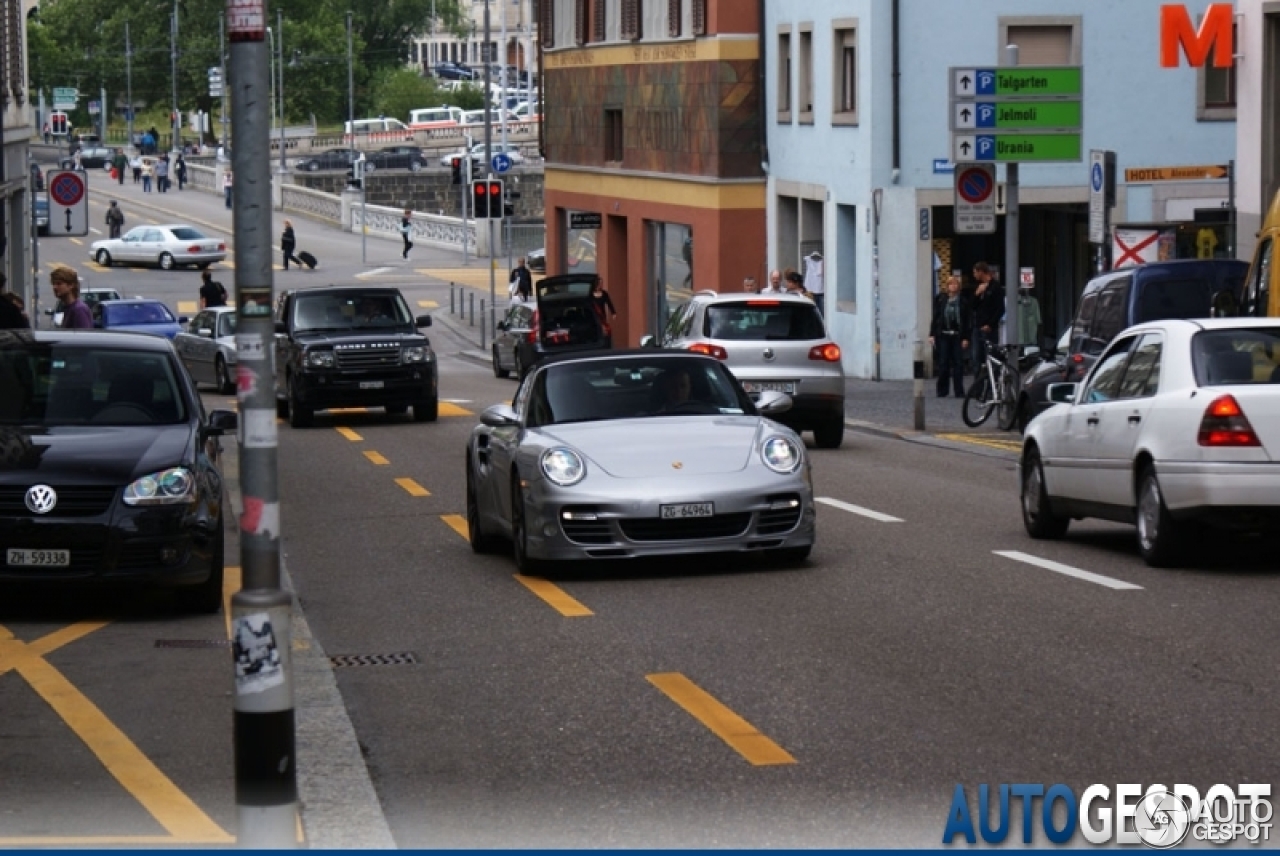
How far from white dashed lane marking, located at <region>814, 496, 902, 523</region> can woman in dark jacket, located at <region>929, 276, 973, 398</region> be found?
15.8 meters

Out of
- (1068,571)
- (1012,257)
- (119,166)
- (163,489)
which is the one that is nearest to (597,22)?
(1012,257)

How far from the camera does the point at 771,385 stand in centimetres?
2758

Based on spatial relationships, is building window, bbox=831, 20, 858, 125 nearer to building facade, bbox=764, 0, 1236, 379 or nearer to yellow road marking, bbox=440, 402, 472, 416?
building facade, bbox=764, 0, 1236, 379

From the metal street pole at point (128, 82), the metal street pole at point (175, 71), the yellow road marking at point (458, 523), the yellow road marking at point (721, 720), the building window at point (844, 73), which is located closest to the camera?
the yellow road marking at point (721, 720)

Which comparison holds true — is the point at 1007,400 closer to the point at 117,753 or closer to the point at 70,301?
the point at 70,301

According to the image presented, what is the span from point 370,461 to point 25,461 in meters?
13.0

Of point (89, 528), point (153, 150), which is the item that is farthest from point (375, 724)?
point (153, 150)

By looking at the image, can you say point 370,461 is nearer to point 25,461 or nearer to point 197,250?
point 25,461

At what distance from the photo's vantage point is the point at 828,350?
1088 inches

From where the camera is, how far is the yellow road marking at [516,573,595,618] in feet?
44.9

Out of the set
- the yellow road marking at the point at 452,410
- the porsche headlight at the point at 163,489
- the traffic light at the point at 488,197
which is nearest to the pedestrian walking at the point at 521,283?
the traffic light at the point at 488,197

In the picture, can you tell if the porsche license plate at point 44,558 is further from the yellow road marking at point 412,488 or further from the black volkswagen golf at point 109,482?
the yellow road marking at point 412,488

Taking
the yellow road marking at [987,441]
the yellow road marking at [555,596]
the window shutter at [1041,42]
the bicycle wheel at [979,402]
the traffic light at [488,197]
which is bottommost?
the yellow road marking at [987,441]

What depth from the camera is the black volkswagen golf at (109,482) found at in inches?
534
